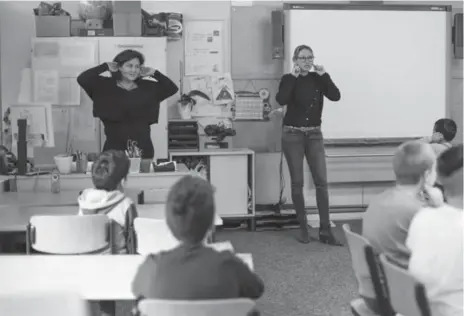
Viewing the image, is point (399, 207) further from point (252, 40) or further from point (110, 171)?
point (252, 40)

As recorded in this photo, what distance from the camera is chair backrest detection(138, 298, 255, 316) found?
1677 mm

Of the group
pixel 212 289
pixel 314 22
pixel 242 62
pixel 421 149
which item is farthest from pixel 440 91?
pixel 212 289

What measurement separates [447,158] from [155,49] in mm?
4444

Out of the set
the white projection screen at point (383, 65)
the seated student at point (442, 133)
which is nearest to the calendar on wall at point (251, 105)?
the white projection screen at point (383, 65)

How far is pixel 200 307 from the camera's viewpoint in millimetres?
1679

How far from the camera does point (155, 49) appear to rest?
632 cm

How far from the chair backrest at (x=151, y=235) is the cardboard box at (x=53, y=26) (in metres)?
3.73

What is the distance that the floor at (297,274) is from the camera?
160 inches

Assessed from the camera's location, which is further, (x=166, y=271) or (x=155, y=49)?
(x=155, y=49)

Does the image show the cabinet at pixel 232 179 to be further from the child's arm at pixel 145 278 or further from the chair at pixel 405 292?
the child's arm at pixel 145 278

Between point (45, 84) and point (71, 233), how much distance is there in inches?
136

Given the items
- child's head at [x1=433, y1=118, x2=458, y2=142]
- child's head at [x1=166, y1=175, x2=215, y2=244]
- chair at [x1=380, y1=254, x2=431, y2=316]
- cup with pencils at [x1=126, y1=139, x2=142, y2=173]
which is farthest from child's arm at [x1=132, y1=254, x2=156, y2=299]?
child's head at [x1=433, y1=118, x2=458, y2=142]

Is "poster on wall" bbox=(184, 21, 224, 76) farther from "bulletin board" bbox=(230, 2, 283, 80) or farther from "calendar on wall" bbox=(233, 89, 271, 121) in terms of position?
"calendar on wall" bbox=(233, 89, 271, 121)

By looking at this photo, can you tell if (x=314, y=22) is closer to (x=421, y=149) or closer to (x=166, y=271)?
(x=421, y=149)
